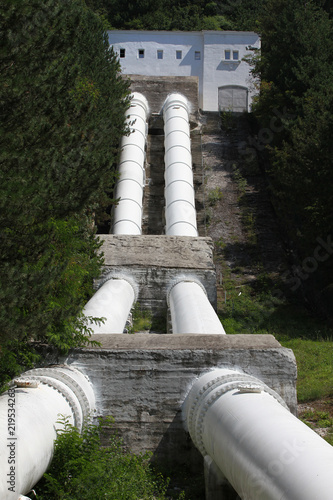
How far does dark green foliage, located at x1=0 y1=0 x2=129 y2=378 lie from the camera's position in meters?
5.54

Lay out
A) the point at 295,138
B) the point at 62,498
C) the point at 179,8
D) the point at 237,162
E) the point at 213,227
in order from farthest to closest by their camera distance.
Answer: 1. the point at 179,8
2. the point at 237,162
3. the point at 213,227
4. the point at 295,138
5. the point at 62,498

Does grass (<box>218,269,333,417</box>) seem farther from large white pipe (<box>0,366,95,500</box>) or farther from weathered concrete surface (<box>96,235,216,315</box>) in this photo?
large white pipe (<box>0,366,95,500</box>)

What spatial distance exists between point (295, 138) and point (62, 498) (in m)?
14.0

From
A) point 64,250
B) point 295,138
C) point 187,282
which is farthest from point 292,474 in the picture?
point 295,138

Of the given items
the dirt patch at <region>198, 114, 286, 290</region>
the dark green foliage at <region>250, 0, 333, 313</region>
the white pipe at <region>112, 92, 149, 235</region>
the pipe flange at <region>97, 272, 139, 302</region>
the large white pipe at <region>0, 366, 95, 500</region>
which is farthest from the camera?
the dirt patch at <region>198, 114, 286, 290</region>

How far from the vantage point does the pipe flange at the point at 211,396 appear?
211 inches

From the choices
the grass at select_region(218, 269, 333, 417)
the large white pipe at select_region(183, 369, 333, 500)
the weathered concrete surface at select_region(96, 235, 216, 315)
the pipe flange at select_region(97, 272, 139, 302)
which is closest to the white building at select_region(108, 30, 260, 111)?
the grass at select_region(218, 269, 333, 417)

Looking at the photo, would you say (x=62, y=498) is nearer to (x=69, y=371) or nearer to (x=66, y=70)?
(x=69, y=371)

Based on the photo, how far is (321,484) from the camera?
3.24m

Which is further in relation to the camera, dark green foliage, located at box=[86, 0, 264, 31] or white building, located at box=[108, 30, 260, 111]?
dark green foliage, located at box=[86, 0, 264, 31]

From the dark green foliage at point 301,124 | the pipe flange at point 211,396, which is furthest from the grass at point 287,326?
the pipe flange at point 211,396

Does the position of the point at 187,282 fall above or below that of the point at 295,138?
below

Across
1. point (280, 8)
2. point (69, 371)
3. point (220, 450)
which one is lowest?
point (220, 450)

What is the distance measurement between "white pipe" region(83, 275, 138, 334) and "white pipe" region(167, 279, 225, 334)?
811 mm
